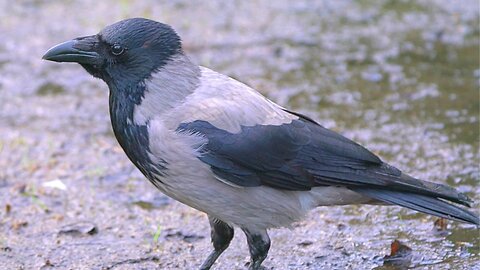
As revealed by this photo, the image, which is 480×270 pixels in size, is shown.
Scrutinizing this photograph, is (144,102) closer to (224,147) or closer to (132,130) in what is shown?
(132,130)

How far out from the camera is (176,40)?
4914 millimetres

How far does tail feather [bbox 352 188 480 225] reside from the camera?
15.5ft

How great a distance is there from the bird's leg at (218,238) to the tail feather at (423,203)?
794mm

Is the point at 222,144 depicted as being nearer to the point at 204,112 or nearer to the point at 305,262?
the point at 204,112

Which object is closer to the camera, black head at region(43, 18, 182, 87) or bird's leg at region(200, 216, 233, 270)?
black head at region(43, 18, 182, 87)

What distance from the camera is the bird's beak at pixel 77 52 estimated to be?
480cm

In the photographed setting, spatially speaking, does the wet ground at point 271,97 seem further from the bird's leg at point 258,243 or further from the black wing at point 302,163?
the black wing at point 302,163

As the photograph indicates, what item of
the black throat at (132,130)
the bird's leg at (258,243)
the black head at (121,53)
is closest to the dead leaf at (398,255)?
the bird's leg at (258,243)

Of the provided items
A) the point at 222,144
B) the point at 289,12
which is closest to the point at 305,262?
the point at 222,144

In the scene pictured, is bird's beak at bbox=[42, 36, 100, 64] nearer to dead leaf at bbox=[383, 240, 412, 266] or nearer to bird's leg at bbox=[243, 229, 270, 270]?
bird's leg at bbox=[243, 229, 270, 270]

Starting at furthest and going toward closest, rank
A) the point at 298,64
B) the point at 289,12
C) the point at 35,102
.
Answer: the point at 289,12 < the point at 298,64 < the point at 35,102

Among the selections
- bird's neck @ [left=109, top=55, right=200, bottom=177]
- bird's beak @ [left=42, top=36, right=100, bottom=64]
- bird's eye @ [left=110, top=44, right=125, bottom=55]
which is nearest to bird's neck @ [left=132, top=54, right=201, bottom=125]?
bird's neck @ [left=109, top=55, right=200, bottom=177]

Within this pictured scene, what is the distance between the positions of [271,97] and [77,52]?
145 inches

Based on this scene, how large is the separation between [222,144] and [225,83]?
1.30ft
